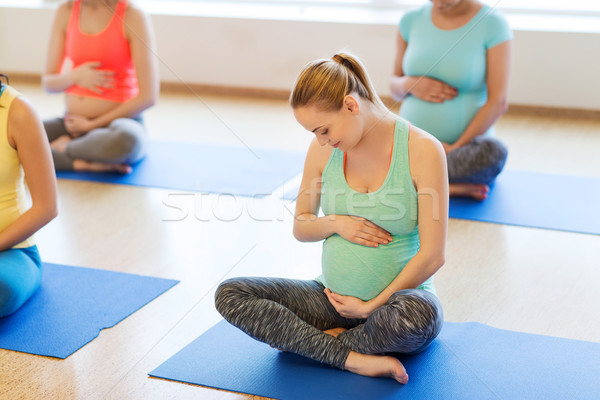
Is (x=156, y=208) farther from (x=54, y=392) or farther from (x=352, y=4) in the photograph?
(x=352, y=4)

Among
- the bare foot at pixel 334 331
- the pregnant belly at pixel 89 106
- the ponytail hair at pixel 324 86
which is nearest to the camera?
the ponytail hair at pixel 324 86

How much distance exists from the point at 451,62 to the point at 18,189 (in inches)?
64.6

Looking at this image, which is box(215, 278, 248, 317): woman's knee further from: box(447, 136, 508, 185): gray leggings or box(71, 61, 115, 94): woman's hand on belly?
box(71, 61, 115, 94): woman's hand on belly

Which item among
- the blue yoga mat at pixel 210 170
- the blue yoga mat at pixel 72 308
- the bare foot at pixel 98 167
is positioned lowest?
the blue yoga mat at pixel 210 170

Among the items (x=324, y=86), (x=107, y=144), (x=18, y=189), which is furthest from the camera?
(x=107, y=144)

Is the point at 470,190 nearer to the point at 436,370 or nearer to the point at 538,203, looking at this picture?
the point at 538,203

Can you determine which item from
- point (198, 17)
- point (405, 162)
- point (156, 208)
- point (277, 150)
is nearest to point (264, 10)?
point (198, 17)

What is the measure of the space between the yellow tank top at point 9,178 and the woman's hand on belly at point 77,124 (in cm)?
122

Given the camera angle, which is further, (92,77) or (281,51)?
(281,51)

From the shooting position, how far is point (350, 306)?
5.24 feet

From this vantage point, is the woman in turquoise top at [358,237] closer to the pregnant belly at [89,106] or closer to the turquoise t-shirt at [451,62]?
the turquoise t-shirt at [451,62]

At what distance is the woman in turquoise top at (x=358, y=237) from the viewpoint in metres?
1.46

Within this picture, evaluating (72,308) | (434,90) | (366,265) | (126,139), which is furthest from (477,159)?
(72,308)

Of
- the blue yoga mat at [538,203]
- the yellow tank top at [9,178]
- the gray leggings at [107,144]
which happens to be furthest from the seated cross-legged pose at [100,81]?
the yellow tank top at [9,178]
